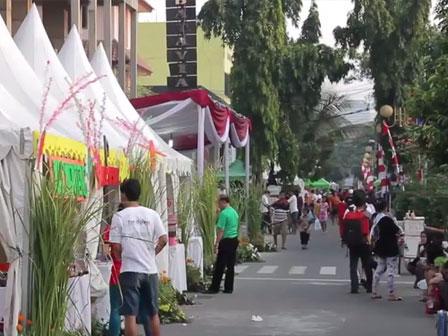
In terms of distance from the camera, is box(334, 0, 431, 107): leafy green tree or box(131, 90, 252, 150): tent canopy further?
box(334, 0, 431, 107): leafy green tree

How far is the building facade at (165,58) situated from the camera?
230 ft

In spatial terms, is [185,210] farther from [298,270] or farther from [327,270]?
[327,270]

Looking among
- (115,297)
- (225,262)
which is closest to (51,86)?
(115,297)

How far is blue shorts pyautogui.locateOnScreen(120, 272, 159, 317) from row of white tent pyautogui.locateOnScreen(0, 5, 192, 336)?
109 centimetres

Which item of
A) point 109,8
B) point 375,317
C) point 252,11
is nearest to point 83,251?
point 375,317

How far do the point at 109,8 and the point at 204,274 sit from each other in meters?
15.8

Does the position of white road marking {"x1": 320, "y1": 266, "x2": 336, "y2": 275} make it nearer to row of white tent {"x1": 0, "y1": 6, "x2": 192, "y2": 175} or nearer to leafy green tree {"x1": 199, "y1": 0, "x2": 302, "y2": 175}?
row of white tent {"x1": 0, "y1": 6, "x2": 192, "y2": 175}

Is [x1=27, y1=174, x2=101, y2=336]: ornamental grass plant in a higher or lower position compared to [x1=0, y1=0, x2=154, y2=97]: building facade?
lower

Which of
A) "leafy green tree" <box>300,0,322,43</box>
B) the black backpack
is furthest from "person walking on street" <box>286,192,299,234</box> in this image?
the black backpack

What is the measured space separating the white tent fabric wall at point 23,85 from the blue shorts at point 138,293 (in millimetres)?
2533

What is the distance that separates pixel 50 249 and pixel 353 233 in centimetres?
916

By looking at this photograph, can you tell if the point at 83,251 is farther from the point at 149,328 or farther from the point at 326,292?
the point at 326,292

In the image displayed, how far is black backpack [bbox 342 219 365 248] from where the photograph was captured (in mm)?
18500

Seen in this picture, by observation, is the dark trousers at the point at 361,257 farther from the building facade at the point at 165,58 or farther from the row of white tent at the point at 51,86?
the building facade at the point at 165,58
